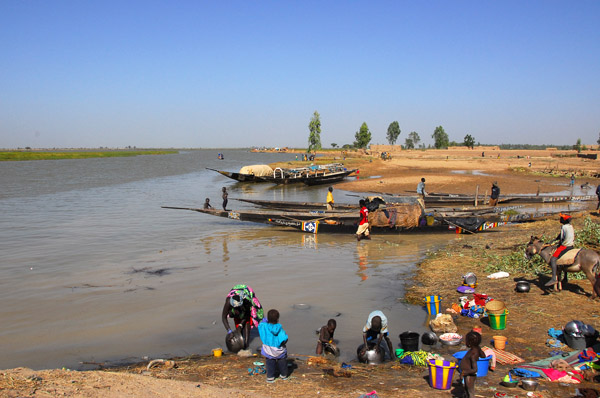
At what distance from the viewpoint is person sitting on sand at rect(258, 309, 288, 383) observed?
5266mm

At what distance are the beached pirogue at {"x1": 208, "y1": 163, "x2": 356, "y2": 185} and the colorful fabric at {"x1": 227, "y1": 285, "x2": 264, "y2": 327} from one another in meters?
29.4

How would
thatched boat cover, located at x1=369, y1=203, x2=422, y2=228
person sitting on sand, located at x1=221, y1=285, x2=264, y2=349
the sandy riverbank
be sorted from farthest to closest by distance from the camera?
thatched boat cover, located at x1=369, y1=203, x2=422, y2=228 < person sitting on sand, located at x1=221, y1=285, x2=264, y2=349 < the sandy riverbank

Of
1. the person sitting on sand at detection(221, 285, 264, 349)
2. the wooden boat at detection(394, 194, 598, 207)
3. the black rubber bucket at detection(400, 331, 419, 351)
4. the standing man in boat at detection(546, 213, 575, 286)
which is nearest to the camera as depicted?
the black rubber bucket at detection(400, 331, 419, 351)

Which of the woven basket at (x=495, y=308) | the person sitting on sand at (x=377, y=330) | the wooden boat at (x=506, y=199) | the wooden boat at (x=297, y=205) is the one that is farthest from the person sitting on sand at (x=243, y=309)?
the wooden boat at (x=506, y=199)

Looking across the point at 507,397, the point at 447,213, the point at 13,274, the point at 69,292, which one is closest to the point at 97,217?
the point at 13,274

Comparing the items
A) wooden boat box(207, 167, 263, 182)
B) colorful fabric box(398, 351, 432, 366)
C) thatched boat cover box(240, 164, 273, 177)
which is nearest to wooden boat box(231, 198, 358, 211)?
colorful fabric box(398, 351, 432, 366)

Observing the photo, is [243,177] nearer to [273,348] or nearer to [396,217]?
[396,217]

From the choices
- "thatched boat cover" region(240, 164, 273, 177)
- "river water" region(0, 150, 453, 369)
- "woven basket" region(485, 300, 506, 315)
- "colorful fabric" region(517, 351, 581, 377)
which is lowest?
"river water" region(0, 150, 453, 369)

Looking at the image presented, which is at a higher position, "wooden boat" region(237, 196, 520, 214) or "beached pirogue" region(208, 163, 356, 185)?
"beached pirogue" region(208, 163, 356, 185)

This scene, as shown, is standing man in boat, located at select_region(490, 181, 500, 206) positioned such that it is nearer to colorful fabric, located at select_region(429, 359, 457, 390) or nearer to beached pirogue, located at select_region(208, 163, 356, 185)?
colorful fabric, located at select_region(429, 359, 457, 390)

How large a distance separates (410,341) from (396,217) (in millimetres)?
9171

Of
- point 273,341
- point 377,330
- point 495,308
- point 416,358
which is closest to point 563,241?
point 495,308

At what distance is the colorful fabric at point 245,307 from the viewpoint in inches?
251

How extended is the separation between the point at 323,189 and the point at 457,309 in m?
28.0
